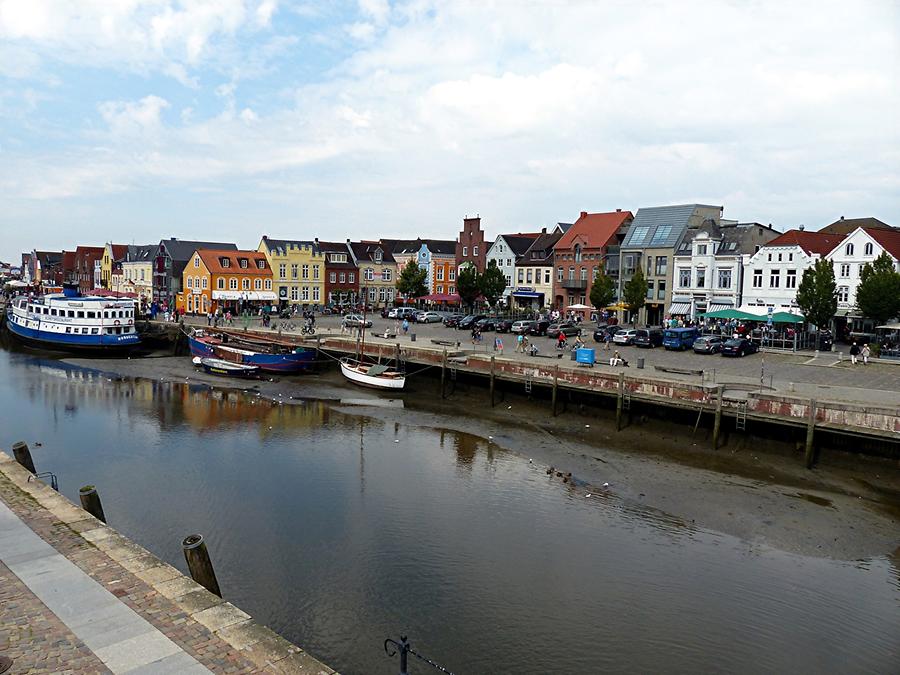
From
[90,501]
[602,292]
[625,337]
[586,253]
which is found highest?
[586,253]

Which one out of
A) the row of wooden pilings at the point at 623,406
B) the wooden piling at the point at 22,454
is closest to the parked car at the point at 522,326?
the row of wooden pilings at the point at 623,406

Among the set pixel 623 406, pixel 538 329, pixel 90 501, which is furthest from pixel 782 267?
pixel 90 501

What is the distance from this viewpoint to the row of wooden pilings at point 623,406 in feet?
86.0

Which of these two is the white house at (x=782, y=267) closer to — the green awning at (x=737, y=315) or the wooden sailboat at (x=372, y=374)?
the green awning at (x=737, y=315)

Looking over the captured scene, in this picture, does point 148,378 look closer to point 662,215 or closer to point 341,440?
point 341,440

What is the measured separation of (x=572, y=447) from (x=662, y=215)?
147ft

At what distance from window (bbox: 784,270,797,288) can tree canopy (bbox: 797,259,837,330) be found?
9210mm

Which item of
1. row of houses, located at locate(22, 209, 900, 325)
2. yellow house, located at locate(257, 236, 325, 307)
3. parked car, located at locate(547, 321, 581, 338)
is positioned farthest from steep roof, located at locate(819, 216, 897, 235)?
yellow house, located at locate(257, 236, 325, 307)

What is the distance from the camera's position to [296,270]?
8538 cm

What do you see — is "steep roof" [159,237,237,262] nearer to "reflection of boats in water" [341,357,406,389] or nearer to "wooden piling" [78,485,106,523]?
"reflection of boats in water" [341,357,406,389]

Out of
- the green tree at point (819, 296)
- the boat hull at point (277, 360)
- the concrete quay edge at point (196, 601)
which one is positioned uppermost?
the green tree at point (819, 296)

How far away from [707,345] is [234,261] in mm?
57078

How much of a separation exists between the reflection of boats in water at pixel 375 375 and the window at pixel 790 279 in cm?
3330

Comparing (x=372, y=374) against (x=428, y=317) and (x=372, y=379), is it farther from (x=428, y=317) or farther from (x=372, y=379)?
(x=428, y=317)
